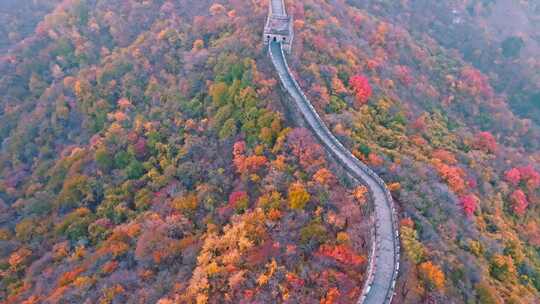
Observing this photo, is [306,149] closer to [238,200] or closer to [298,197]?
[298,197]

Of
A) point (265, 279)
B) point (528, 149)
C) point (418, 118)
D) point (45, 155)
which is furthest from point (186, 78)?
point (528, 149)

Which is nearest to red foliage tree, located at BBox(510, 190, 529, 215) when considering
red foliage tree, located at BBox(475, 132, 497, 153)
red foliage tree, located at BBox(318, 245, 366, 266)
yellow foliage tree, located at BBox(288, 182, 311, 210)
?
red foliage tree, located at BBox(475, 132, 497, 153)

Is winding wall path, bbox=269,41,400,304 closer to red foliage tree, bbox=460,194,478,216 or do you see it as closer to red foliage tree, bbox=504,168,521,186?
red foliage tree, bbox=460,194,478,216

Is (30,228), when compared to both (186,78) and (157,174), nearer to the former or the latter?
(157,174)

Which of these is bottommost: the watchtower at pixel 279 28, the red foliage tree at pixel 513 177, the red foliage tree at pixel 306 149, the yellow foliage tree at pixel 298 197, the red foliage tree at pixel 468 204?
the red foliage tree at pixel 513 177

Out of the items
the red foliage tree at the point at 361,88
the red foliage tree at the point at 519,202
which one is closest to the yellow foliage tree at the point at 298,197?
the red foliage tree at the point at 361,88

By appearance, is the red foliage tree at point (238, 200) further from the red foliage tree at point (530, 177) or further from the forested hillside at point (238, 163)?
the red foliage tree at point (530, 177)

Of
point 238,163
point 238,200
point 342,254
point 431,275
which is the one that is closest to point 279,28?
point 238,163
